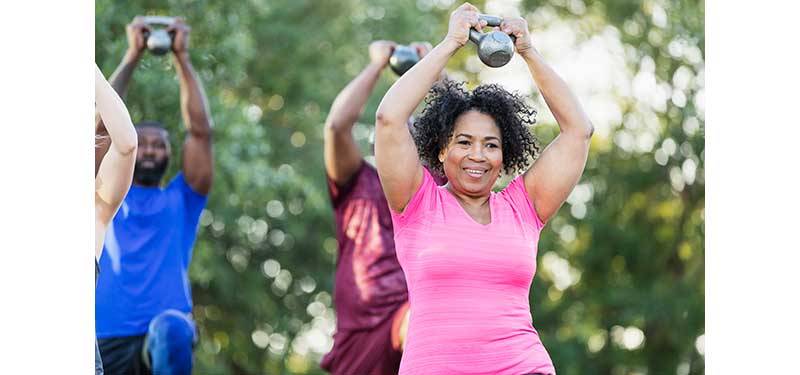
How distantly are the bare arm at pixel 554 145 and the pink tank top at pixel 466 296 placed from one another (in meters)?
0.21

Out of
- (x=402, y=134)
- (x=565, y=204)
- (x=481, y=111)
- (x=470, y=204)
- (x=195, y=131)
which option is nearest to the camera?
(x=402, y=134)

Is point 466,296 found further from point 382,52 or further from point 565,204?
point 565,204

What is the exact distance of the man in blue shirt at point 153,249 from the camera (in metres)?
6.14

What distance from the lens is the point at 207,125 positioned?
6809mm

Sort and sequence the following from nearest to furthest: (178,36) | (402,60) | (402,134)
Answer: (402,134), (402,60), (178,36)

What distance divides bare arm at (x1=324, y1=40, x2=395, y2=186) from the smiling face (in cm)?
223

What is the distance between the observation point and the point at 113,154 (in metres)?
4.22

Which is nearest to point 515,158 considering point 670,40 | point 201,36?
point 201,36

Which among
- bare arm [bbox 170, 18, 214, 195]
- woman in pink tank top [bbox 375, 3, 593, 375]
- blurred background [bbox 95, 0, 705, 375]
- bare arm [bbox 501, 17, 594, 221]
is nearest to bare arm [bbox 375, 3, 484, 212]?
woman in pink tank top [bbox 375, 3, 593, 375]

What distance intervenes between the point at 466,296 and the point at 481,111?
67cm

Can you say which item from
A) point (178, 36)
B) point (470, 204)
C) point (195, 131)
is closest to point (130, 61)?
point (178, 36)

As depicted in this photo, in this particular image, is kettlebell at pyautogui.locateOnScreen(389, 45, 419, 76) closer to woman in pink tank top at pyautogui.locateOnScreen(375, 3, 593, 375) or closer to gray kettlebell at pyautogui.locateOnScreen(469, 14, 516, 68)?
woman in pink tank top at pyautogui.locateOnScreen(375, 3, 593, 375)

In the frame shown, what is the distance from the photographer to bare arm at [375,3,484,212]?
4.12 metres

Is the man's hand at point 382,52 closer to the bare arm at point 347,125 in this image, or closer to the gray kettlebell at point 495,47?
the bare arm at point 347,125
